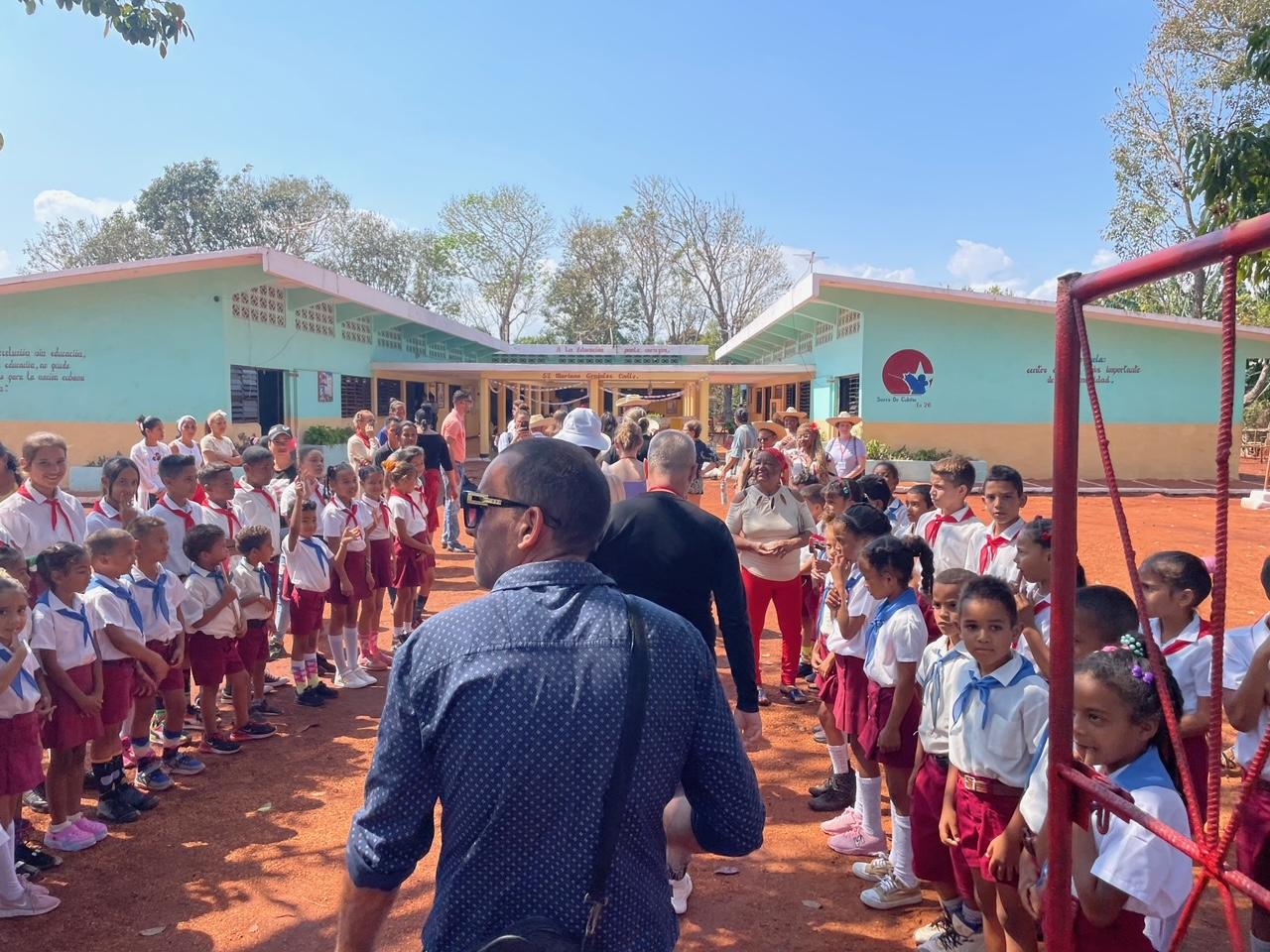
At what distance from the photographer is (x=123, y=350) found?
1455 cm

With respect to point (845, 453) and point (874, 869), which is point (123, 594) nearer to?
point (874, 869)

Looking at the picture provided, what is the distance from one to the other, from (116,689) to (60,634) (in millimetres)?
453

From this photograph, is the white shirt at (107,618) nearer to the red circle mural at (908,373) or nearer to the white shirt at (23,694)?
the white shirt at (23,694)

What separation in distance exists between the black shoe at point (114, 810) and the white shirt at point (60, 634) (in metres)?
0.77

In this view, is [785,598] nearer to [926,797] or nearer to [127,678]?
[926,797]

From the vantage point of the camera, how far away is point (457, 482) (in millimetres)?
11109

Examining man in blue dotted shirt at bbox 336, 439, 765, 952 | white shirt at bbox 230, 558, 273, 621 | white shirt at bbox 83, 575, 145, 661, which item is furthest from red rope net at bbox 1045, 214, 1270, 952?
white shirt at bbox 230, 558, 273, 621

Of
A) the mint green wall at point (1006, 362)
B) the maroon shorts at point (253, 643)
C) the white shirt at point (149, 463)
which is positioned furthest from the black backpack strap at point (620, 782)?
the mint green wall at point (1006, 362)

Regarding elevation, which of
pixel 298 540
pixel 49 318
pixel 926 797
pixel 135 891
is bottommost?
pixel 135 891

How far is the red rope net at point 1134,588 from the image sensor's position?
121 cm

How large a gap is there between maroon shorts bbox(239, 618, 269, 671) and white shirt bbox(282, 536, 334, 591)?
0.46 m

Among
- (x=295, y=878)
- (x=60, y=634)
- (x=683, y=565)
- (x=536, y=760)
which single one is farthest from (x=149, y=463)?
(x=536, y=760)

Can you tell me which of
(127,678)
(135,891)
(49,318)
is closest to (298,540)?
(127,678)

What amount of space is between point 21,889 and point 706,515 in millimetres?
2945
